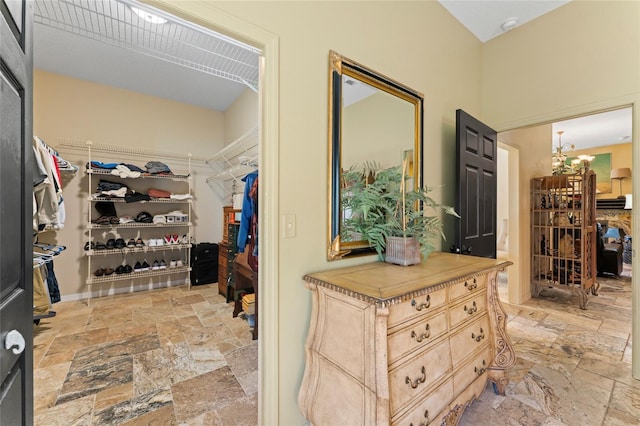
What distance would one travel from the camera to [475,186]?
2523 mm

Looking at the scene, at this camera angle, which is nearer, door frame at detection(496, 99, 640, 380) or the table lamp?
door frame at detection(496, 99, 640, 380)

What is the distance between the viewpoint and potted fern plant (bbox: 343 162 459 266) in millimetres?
1673

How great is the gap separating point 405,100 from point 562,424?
233 cm

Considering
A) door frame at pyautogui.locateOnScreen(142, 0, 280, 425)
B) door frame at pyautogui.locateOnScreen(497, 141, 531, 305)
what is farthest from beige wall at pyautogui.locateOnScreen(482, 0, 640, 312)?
door frame at pyautogui.locateOnScreen(142, 0, 280, 425)

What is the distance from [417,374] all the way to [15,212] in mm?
1587

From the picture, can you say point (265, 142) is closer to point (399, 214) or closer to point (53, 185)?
point (399, 214)

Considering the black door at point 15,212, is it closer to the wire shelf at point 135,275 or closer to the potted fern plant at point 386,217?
the potted fern plant at point 386,217

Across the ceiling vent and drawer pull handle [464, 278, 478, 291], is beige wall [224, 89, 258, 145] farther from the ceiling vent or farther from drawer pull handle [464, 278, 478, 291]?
drawer pull handle [464, 278, 478, 291]

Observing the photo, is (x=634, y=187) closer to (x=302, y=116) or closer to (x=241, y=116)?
(x=302, y=116)

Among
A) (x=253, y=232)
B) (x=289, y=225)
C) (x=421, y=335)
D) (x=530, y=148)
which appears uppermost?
(x=530, y=148)

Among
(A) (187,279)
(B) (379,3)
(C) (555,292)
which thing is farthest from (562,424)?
(A) (187,279)

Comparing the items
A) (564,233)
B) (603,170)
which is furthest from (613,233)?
(564,233)

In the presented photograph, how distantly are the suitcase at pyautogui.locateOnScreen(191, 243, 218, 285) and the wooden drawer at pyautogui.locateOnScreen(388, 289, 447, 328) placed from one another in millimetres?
4077

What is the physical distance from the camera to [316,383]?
4.52 feet
